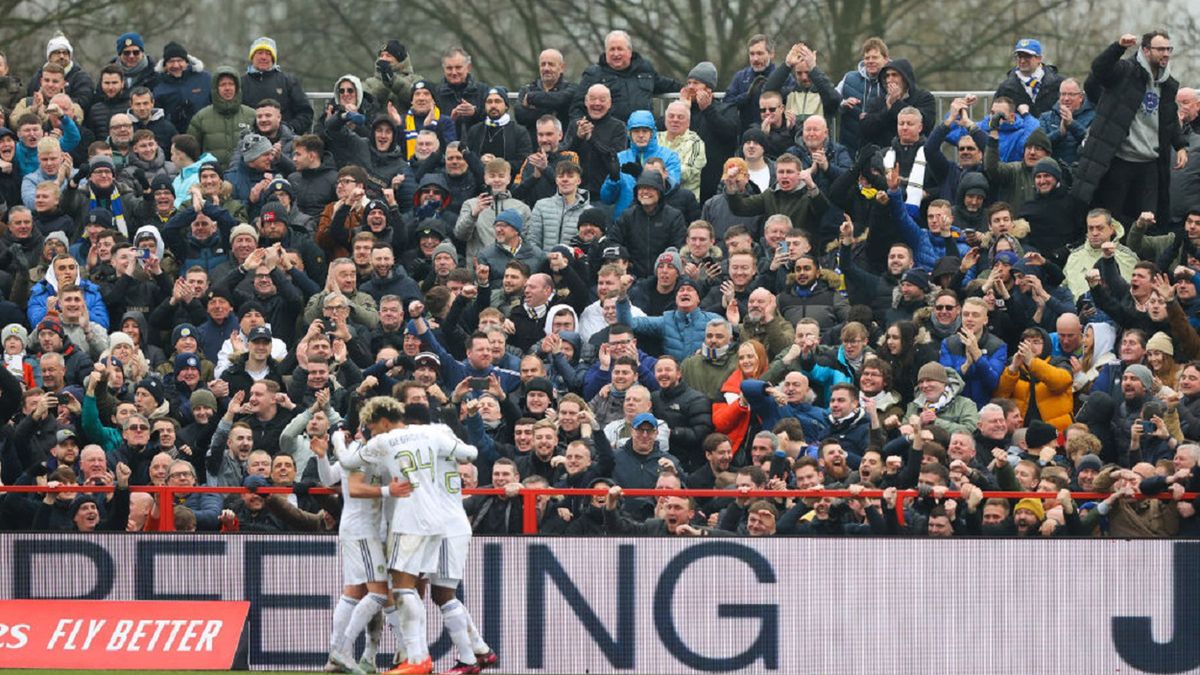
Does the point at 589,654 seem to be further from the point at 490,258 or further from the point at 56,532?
the point at 490,258

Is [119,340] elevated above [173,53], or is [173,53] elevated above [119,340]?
[173,53]

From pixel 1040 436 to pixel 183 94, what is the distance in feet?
34.4

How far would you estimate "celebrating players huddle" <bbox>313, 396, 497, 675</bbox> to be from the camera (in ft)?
60.3

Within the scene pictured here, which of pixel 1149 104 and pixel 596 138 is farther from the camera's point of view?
pixel 596 138

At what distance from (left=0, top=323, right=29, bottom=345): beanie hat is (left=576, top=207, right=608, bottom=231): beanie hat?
510 centimetres

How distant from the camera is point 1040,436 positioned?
2098 centimetres

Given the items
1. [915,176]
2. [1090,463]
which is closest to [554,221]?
[915,176]

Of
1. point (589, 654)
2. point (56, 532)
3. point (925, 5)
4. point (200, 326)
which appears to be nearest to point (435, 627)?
point (589, 654)

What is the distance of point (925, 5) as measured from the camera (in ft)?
118

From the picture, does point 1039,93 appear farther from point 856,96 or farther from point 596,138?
point 596,138

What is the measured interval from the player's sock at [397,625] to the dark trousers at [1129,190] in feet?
29.3

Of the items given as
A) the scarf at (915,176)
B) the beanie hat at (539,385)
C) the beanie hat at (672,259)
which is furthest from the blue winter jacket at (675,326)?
the scarf at (915,176)

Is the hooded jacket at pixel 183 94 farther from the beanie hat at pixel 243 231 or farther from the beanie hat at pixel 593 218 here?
the beanie hat at pixel 593 218

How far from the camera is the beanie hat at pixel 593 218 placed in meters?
24.6
